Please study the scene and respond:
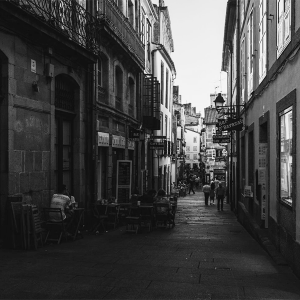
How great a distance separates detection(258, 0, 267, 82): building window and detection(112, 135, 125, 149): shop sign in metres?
6.89

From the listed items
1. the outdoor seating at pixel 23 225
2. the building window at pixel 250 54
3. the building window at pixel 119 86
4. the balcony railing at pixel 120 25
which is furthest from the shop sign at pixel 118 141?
the outdoor seating at pixel 23 225

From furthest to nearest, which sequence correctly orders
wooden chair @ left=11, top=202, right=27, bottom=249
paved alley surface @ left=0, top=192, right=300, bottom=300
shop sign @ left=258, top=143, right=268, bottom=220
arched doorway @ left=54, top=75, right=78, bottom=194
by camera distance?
1. arched doorway @ left=54, top=75, right=78, bottom=194
2. shop sign @ left=258, top=143, right=268, bottom=220
3. wooden chair @ left=11, top=202, right=27, bottom=249
4. paved alley surface @ left=0, top=192, right=300, bottom=300

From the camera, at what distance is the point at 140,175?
80.2 feet

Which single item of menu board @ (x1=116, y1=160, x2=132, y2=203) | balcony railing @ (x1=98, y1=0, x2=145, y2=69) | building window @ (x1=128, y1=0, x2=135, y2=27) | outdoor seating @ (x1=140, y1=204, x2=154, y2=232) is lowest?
outdoor seating @ (x1=140, y1=204, x2=154, y2=232)

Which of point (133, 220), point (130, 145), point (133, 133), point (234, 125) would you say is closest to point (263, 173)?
point (133, 220)

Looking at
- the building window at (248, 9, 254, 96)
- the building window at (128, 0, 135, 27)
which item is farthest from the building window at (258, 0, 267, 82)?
the building window at (128, 0, 135, 27)

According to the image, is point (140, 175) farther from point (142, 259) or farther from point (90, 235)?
point (142, 259)

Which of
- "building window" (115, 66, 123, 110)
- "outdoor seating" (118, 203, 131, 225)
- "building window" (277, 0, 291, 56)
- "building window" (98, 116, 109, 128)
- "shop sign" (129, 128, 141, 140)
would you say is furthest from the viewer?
"shop sign" (129, 128, 141, 140)

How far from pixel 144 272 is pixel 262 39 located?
27.6 ft

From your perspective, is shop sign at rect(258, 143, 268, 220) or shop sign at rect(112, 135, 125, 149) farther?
shop sign at rect(112, 135, 125, 149)

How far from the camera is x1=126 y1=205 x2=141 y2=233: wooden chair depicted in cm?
1409

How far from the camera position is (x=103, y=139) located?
55.6ft

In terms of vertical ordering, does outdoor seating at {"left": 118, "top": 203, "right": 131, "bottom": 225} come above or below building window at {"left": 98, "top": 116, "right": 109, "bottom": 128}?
below

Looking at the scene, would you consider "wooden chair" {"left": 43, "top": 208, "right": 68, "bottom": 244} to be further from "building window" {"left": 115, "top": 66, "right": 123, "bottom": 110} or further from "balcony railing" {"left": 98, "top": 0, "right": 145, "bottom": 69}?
"building window" {"left": 115, "top": 66, "right": 123, "bottom": 110}
